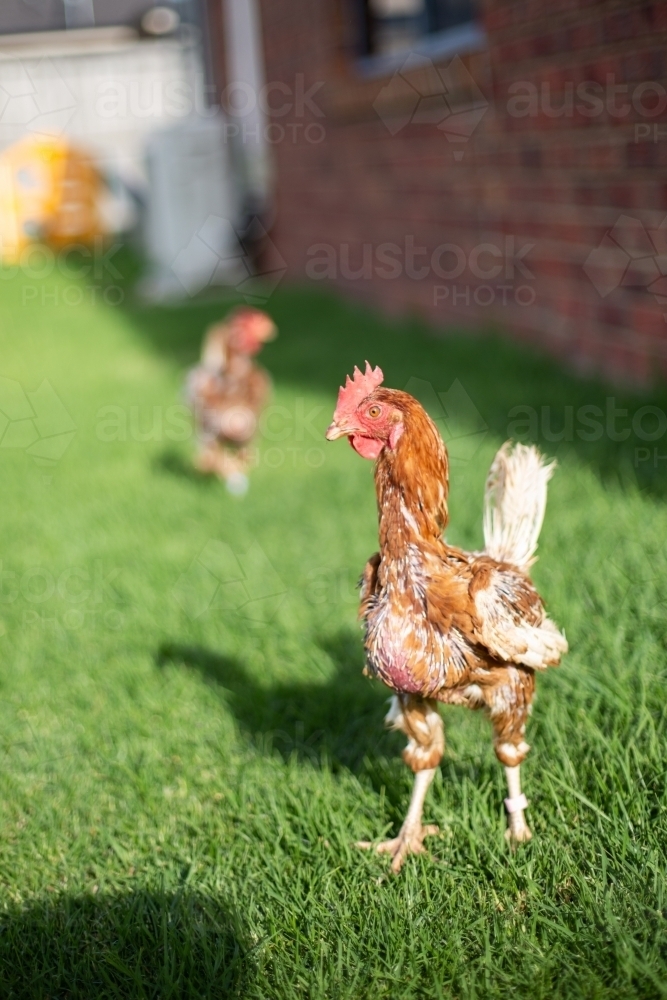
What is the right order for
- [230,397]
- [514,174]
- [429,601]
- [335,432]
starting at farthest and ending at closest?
[514,174], [230,397], [429,601], [335,432]

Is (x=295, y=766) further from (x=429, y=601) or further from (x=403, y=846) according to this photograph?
(x=429, y=601)

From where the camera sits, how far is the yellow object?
1977 centimetres

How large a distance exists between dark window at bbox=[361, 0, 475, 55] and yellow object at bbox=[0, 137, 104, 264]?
37.3 ft

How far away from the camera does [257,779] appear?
10.3ft

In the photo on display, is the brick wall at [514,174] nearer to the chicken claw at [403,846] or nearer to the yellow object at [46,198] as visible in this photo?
the chicken claw at [403,846]

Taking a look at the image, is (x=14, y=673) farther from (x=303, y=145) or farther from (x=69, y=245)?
(x=69, y=245)

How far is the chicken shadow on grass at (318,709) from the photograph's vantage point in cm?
327

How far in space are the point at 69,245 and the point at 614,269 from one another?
16209 millimetres

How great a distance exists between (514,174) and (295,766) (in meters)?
5.47

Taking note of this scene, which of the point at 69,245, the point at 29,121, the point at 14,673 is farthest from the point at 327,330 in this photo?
the point at 29,121

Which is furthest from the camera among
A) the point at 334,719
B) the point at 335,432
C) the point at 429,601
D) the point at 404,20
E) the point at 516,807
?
the point at 404,20

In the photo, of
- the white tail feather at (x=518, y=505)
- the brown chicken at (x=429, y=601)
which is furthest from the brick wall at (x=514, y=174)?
the brown chicken at (x=429, y=601)

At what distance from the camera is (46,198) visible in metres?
20.2

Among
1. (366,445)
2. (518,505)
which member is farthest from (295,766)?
(366,445)
